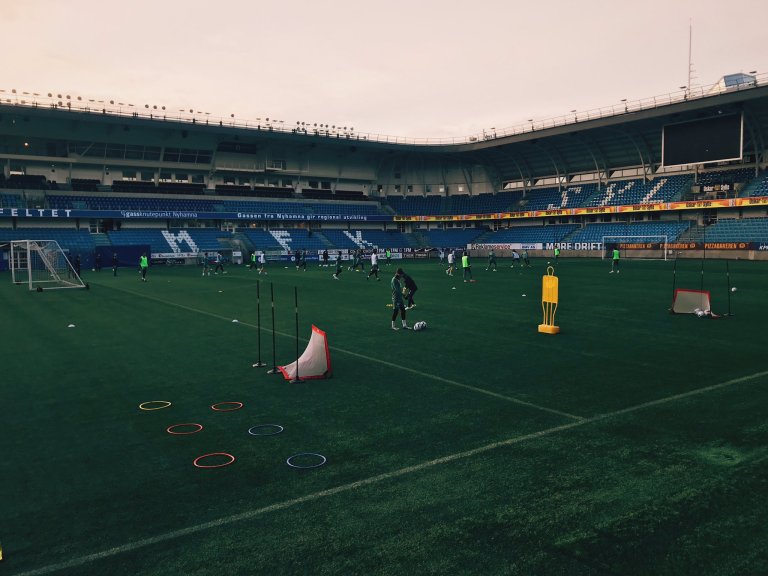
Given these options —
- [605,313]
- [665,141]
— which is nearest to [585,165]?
[665,141]

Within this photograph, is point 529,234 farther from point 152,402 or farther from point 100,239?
point 152,402

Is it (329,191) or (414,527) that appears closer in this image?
(414,527)

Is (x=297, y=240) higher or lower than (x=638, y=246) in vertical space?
higher

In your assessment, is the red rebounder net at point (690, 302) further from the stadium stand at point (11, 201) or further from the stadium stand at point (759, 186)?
the stadium stand at point (11, 201)

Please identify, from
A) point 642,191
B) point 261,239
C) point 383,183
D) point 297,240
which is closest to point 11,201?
point 261,239

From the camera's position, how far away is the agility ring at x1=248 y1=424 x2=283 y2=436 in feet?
28.8

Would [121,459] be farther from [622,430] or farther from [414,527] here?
[622,430]

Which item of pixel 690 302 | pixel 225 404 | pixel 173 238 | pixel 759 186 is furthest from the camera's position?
pixel 173 238

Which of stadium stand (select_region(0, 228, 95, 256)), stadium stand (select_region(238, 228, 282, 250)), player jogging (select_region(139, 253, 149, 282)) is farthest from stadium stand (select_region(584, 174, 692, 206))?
stadium stand (select_region(0, 228, 95, 256))

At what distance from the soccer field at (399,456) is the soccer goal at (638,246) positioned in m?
47.1

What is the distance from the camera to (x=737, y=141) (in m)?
55.6

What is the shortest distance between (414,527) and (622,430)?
4.38 metres

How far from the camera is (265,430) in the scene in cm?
891

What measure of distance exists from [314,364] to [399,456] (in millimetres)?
4734
